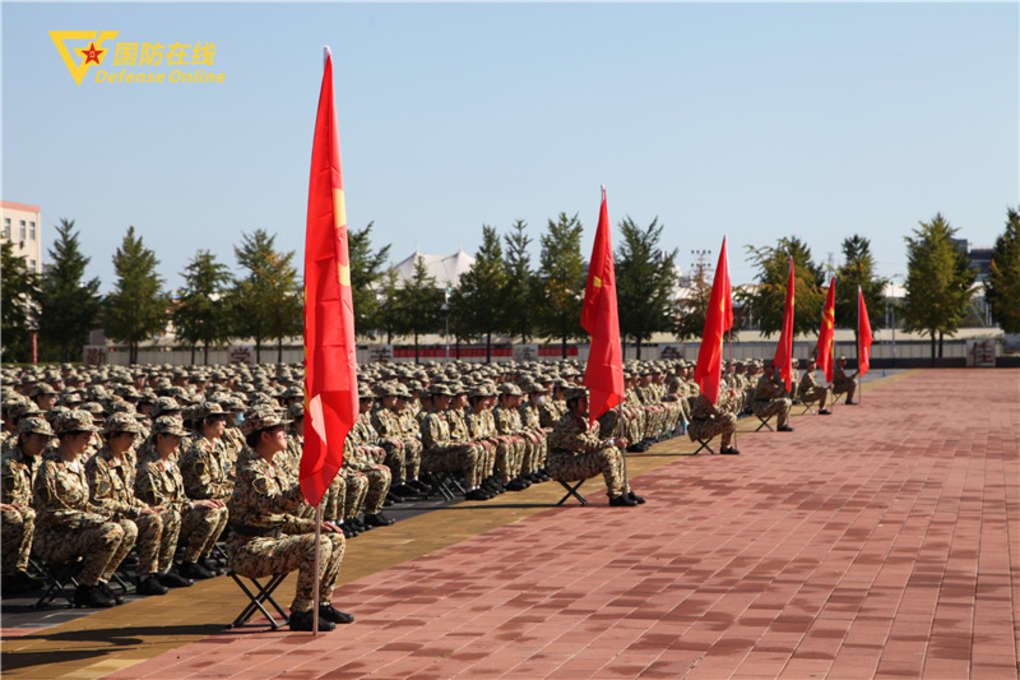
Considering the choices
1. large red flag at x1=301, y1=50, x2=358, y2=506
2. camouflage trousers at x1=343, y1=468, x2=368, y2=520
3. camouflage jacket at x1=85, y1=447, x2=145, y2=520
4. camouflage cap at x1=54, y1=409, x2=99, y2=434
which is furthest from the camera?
camouflage trousers at x1=343, y1=468, x2=368, y2=520

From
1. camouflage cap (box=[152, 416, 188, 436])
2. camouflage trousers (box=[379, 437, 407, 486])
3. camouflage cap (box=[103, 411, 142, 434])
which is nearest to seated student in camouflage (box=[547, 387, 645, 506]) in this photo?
camouflage trousers (box=[379, 437, 407, 486])

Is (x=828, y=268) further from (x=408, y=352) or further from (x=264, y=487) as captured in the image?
(x=264, y=487)

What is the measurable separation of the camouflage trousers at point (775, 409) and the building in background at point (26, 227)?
94.1 metres

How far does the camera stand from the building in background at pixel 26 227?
10878 cm

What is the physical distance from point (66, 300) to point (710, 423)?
54830 mm

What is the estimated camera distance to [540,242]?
65.5 m

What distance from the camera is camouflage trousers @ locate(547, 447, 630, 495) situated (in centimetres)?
1543

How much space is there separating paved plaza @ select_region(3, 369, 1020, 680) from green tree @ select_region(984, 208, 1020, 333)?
2231 inches

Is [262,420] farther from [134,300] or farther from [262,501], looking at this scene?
[134,300]

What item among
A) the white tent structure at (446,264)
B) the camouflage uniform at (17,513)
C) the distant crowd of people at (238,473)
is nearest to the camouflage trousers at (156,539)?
the distant crowd of people at (238,473)

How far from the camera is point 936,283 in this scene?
6981cm

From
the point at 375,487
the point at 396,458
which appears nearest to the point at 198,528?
the point at 375,487

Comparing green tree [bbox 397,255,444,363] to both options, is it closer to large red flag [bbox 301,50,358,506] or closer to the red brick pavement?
the red brick pavement

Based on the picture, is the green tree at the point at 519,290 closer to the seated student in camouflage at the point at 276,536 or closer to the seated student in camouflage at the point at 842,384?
the seated student in camouflage at the point at 842,384
